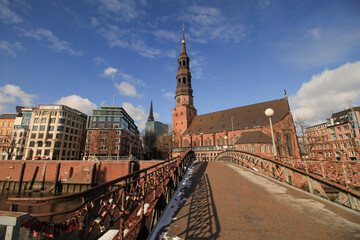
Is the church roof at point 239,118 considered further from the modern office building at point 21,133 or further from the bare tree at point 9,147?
the modern office building at point 21,133

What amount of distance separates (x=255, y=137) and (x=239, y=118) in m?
11.4

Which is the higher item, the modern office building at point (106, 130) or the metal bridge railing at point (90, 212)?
the modern office building at point (106, 130)

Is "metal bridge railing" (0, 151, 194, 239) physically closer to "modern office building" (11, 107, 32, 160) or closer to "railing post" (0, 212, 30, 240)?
"railing post" (0, 212, 30, 240)

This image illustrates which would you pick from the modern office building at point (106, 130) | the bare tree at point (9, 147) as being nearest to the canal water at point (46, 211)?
the modern office building at point (106, 130)

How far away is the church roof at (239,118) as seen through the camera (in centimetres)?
4078

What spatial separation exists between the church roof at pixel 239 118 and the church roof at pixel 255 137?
315 cm

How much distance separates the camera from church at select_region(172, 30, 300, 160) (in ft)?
116

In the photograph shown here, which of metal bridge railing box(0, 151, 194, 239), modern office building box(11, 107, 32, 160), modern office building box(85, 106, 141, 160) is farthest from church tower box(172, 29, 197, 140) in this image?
metal bridge railing box(0, 151, 194, 239)

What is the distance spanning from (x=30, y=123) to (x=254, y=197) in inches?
2692

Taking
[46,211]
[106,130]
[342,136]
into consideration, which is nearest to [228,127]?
[106,130]

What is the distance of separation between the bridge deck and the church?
23.9 m

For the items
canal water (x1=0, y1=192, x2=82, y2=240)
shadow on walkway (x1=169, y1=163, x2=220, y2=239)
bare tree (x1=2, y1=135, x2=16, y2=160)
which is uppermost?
bare tree (x1=2, y1=135, x2=16, y2=160)

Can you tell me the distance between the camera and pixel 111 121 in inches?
2098

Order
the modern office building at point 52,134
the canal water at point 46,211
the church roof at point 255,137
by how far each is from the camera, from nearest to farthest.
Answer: the canal water at point 46,211 → the church roof at point 255,137 → the modern office building at point 52,134
